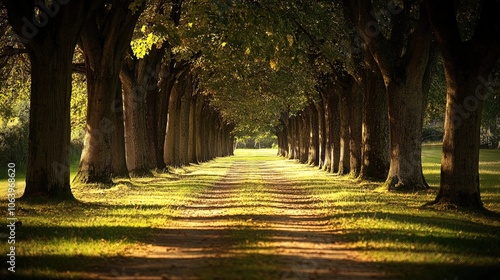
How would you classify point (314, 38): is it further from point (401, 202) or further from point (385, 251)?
point (385, 251)

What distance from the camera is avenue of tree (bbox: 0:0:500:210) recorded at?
15.2 metres

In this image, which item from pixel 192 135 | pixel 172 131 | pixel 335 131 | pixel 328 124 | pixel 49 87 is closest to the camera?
pixel 49 87

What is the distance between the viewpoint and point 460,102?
1522 cm

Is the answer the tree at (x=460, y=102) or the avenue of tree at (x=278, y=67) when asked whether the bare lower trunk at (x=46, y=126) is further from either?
the tree at (x=460, y=102)

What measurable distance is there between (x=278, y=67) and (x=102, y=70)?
586 cm

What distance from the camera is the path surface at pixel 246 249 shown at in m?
7.88

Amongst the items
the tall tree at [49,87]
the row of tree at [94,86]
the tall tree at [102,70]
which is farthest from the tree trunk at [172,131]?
the tall tree at [49,87]

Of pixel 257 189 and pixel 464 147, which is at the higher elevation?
pixel 464 147

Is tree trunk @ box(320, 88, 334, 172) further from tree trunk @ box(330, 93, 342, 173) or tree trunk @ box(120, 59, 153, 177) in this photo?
tree trunk @ box(120, 59, 153, 177)

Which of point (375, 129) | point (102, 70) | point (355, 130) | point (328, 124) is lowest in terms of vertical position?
point (375, 129)

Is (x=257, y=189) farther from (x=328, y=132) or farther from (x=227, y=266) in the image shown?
(x=328, y=132)

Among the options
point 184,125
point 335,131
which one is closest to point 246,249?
point 335,131

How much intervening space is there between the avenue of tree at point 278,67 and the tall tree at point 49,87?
0.08 ft

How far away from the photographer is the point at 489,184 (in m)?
25.2
